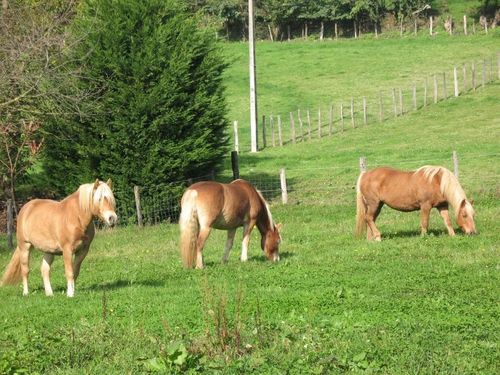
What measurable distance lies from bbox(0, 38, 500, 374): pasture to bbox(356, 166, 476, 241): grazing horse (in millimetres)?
472

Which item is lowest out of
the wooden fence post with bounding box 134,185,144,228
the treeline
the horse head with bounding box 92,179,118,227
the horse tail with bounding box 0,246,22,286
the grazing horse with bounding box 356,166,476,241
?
the wooden fence post with bounding box 134,185,144,228

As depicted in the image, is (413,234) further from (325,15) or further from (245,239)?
(325,15)

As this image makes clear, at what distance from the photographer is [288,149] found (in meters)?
43.4

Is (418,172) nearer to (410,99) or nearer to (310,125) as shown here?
(310,125)

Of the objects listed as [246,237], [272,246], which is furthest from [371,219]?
[246,237]

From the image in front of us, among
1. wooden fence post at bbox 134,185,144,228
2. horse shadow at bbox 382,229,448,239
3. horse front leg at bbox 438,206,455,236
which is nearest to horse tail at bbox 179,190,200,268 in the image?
horse shadow at bbox 382,229,448,239

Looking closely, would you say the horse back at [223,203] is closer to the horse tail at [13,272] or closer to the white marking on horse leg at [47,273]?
the white marking on horse leg at [47,273]

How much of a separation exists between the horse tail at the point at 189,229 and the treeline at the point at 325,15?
A: 65092mm

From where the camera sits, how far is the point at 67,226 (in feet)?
45.3

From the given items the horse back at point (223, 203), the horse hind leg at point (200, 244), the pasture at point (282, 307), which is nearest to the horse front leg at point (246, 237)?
the horse back at point (223, 203)

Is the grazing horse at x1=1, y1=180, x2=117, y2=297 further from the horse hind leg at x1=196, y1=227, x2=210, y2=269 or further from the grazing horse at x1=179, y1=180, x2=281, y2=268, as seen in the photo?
the horse hind leg at x1=196, y1=227, x2=210, y2=269

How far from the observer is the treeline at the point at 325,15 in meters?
81.6

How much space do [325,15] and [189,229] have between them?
71.0m

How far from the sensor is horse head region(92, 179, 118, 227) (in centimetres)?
1334
